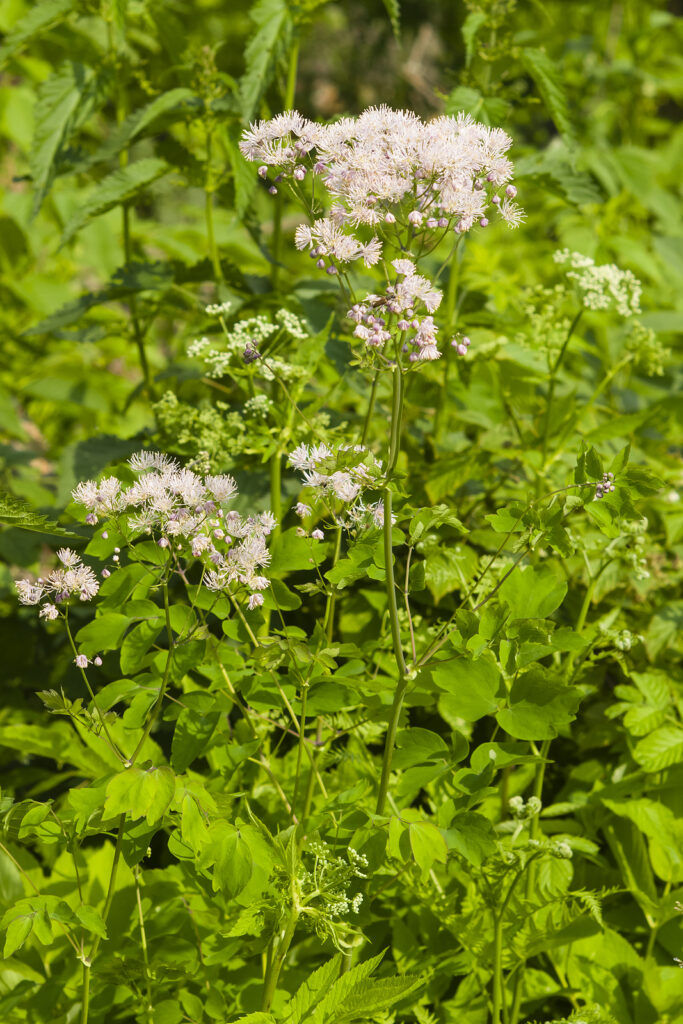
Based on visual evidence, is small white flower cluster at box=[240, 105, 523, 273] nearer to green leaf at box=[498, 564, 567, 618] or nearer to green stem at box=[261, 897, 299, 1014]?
green leaf at box=[498, 564, 567, 618]

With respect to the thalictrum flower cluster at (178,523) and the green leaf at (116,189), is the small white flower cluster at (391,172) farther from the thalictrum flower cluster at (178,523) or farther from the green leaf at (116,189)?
the green leaf at (116,189)

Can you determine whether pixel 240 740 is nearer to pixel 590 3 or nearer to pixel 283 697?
pixel 283 697

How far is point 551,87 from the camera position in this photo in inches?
68.1

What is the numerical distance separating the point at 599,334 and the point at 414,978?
6.47 ft

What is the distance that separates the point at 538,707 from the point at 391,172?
0.66 metres

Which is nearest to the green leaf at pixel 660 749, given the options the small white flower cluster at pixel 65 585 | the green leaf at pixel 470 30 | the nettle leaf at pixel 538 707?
the nettle leaf at pixel 538 707

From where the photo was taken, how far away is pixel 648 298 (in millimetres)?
2740

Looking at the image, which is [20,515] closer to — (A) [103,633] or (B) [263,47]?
(A) [103,633]

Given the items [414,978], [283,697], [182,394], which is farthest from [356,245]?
[182,394]

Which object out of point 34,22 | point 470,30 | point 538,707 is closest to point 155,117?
point 34,22

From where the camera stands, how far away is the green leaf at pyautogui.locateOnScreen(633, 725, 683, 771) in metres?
1.49

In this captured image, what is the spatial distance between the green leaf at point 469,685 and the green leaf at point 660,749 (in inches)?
17.3

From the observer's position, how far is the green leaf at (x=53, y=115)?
Result: 5.73ft

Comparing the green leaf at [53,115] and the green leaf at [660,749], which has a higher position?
the green leaf at [53,115]
